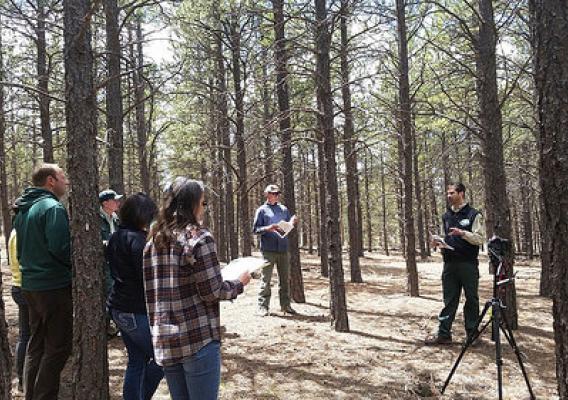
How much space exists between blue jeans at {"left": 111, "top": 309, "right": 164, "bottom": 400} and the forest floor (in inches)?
33.8

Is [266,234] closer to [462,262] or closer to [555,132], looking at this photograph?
[462,262]

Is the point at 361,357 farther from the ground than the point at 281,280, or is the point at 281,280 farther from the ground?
the point at 281,280

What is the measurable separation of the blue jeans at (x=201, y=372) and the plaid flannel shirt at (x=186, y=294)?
0.05 m

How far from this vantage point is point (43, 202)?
3.62 m

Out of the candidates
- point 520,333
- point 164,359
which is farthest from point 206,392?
point 520,333

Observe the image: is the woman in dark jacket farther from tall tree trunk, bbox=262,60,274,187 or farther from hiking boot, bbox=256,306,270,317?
hiking boot, bbox=256,306,270,317

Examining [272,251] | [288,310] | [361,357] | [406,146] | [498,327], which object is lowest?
[361,357]

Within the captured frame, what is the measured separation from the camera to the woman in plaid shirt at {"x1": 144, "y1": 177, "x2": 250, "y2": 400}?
2479mm

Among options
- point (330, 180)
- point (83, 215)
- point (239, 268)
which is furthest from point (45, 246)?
point (330, 180)

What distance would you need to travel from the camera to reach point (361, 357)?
538 centimetres

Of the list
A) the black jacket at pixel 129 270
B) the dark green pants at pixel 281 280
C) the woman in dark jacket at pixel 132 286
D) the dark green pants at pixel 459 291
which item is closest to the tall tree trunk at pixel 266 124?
the dark green pants at pixel 281 280

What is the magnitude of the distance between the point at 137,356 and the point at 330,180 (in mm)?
3692

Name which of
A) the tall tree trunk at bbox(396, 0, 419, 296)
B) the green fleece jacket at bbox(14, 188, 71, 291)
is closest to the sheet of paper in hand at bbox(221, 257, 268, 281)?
the green fleece jacket at bbox(14, 188, 71, 291)

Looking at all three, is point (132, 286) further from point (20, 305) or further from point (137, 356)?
point (20, 305)
